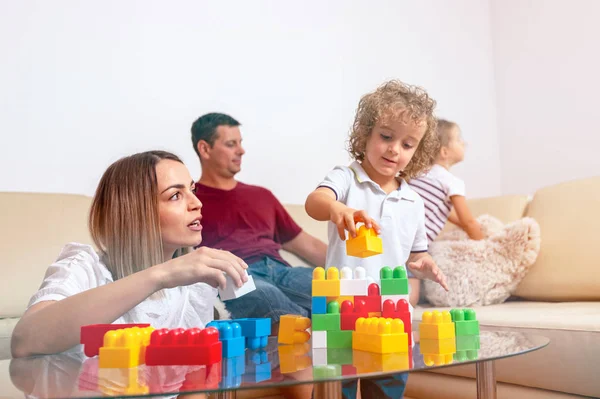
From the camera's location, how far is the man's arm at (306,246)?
89.7 inches

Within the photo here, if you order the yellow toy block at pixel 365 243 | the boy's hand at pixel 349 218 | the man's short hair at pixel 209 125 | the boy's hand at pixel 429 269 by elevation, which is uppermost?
the man's short hair at pixel 209 125

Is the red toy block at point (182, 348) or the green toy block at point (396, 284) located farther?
the green toy block at point (396, 284)

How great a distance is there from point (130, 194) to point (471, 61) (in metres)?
2.41

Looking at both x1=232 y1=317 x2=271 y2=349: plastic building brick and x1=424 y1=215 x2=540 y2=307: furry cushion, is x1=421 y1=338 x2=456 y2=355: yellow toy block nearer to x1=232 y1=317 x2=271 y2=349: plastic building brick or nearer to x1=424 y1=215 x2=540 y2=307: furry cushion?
x1=232 y1=317 x2=271 y2=349: plastic building brick

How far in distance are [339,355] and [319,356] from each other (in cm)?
3

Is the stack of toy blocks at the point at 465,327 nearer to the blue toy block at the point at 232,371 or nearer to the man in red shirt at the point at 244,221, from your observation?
the blue toy block at the point at 232,371

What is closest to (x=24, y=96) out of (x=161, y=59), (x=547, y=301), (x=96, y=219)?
(x=161, y=59)

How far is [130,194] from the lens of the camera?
3.91ft

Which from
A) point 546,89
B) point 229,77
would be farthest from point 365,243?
point 546,89

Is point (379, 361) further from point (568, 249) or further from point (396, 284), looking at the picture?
point (568, 249)

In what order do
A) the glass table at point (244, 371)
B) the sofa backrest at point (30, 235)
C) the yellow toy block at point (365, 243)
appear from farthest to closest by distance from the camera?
the sofa backrest at point (30, 235)
the yellow toy block at point (365, 243)
the glass table at point (244, 371)

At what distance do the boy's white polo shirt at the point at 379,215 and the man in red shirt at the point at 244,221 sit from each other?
408 millimetres

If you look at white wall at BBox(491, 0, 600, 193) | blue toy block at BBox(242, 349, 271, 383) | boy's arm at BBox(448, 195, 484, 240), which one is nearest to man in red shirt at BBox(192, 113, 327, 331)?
boy's arm at BBox(448, 195, 484, 240)

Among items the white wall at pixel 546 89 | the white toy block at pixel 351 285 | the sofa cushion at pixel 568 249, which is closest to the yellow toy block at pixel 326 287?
the white toy block at pixel 351 285
